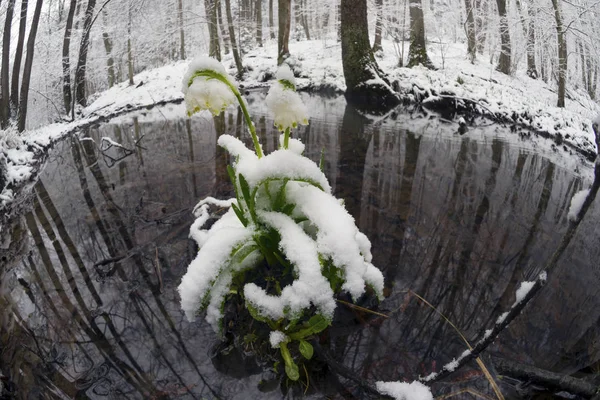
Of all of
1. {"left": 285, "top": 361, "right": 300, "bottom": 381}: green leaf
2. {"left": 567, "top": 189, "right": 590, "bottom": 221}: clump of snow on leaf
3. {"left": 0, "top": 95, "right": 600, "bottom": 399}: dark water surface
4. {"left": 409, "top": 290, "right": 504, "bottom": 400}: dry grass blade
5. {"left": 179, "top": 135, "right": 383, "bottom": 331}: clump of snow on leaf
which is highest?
{"left": 567, "top": 189, "right": 590, "bottom": 221}: clump of snow on leaf

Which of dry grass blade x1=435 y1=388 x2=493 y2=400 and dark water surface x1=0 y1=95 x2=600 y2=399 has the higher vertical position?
dry grass blade x1=435 y1=388 x2=493 y2=400

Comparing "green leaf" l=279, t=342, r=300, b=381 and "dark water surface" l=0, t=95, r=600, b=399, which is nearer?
"green leaf" l=279, t=342, r=300, b=381

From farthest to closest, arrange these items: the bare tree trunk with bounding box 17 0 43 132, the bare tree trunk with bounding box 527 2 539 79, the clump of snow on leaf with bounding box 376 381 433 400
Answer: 1. the bare tree trunk with bounding box 527 2 539 79
2. the bare tree trunk with bounding box 17 0 43 132
3. the clump of snow on leaf with bounding box 376 381 433 400

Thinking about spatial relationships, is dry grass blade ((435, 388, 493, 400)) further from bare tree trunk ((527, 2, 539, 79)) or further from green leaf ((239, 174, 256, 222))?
bare tree trunk ((527, 2, 539, 79))

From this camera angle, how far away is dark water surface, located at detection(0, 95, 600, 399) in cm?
139

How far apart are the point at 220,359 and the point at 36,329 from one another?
856 millimetres

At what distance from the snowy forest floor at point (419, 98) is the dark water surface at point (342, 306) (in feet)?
4.43

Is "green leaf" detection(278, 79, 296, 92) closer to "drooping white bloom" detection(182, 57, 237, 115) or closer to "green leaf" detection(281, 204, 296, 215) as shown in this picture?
"drooping white bloom" detection(182, 57, 237, 115)

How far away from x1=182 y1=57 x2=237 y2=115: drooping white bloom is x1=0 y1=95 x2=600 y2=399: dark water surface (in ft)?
3.10

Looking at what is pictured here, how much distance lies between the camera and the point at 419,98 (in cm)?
800

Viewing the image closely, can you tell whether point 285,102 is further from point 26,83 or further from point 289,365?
point 26,83

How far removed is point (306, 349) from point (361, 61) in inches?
298

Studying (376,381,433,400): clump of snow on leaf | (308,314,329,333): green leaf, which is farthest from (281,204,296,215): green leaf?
(376,381,433,400): clump of snow on leaf

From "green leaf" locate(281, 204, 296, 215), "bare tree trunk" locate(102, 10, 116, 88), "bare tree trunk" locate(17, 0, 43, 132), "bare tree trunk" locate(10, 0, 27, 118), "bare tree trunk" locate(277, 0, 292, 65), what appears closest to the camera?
"green leaf" locate(281, 204, 296, 215)
